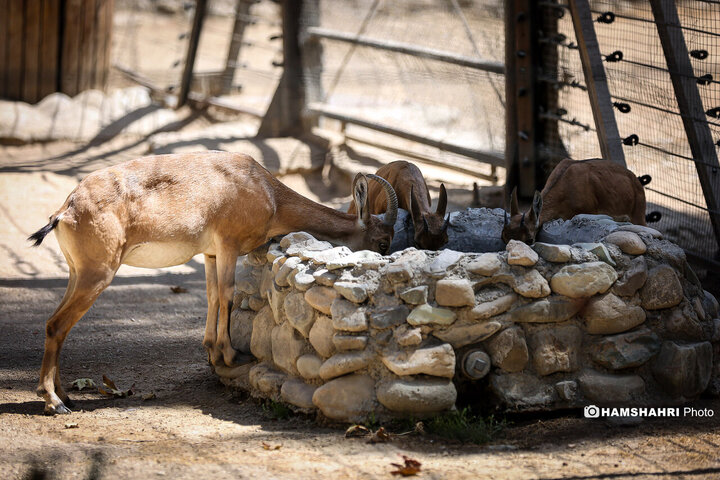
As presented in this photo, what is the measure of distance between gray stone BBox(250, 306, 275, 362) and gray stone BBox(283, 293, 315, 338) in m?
0.39

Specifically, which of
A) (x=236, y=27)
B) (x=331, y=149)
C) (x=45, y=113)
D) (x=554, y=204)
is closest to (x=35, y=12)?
(x=45, y=113)

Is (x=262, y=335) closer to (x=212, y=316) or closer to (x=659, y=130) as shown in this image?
(x=212, y=316)

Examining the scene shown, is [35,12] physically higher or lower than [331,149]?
higher

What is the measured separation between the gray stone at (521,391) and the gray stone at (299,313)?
115cm

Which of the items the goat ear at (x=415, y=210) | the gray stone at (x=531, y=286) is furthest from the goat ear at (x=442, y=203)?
the gray stone at (x=531, y=286)

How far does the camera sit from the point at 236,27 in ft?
45.5

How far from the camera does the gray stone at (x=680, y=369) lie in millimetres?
4809

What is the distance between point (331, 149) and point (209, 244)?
6.47 metres

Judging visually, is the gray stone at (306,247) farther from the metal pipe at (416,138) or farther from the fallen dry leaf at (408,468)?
the metal pipe at (416,138)

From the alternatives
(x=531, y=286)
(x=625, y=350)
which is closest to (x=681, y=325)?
(x=625, y=350)

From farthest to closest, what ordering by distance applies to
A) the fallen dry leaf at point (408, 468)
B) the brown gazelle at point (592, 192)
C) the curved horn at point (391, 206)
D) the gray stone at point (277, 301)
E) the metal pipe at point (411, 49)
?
the metal pipe at point (411, 49) → the brown gazelle at point (592, 192) → the curved horn at point (391, 206) → the gray stone at point (277, 301) → the fallen dry leaf at point (408, 468)

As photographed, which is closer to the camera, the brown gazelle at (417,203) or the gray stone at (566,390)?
the gray stone at (566,390)

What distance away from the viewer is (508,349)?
4684 millimetres

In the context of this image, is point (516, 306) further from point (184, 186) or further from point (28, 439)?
point (28, 439)
